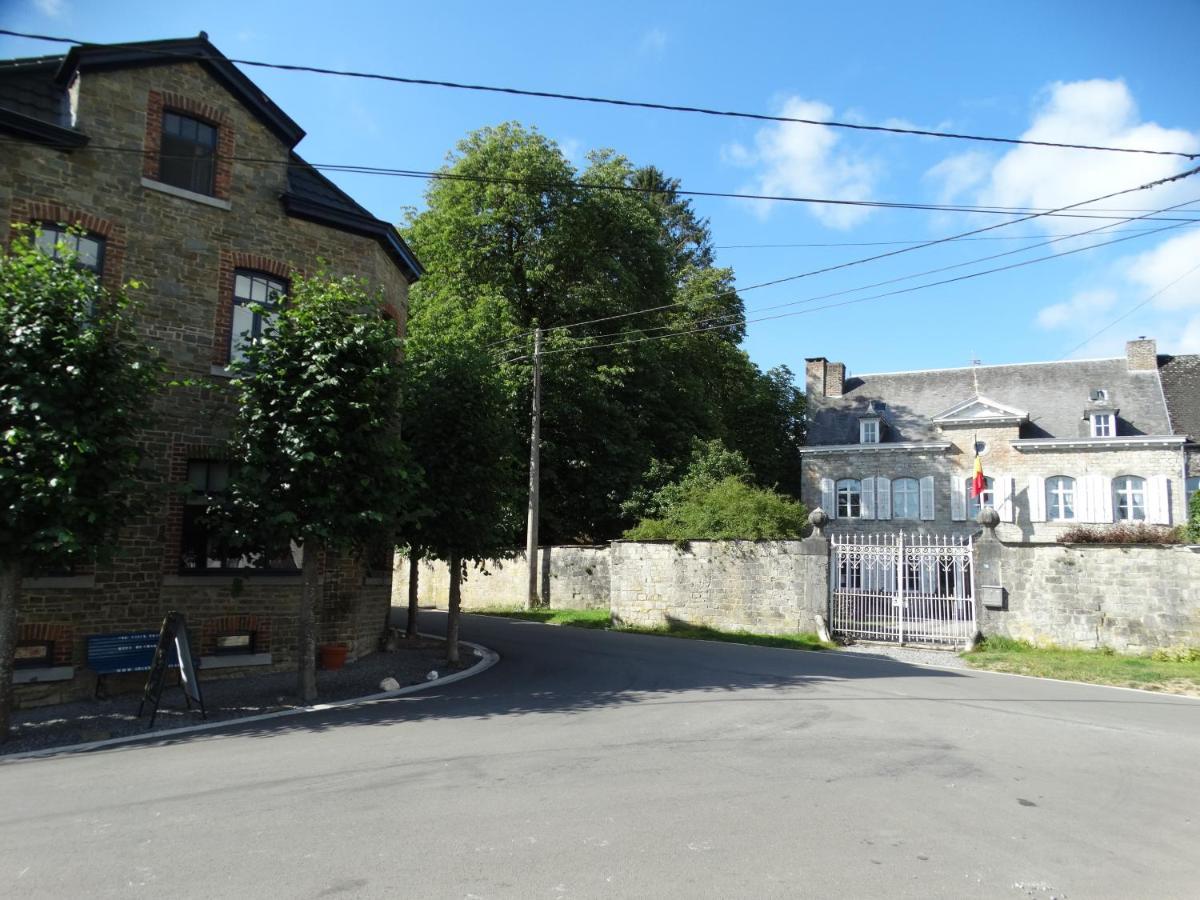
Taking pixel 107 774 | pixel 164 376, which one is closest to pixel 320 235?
pixel 164 376

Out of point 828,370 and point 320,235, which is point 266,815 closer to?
point 320,235

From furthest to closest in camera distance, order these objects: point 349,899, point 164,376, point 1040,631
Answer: point 1040,631 < point 164,376 < point 349,899

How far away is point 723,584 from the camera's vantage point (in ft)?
68.0

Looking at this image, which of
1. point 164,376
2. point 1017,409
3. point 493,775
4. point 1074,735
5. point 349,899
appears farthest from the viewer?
point 1017,409

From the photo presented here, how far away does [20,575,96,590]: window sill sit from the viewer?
33.8ft

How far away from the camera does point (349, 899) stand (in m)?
4.27

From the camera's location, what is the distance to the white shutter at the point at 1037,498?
31.8 m

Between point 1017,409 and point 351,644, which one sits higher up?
point 1017,409

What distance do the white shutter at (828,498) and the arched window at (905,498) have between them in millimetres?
2488

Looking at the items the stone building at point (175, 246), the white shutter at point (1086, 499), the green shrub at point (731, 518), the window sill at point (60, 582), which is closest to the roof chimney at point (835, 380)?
the white shutter at point (1086, 499)

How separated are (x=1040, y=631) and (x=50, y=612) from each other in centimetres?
1771

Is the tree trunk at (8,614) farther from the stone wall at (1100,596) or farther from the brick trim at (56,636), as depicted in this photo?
the stone wall at (1100,596)

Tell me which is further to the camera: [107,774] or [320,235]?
[320,235]

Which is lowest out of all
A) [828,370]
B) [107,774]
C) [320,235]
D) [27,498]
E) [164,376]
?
[107,774]
